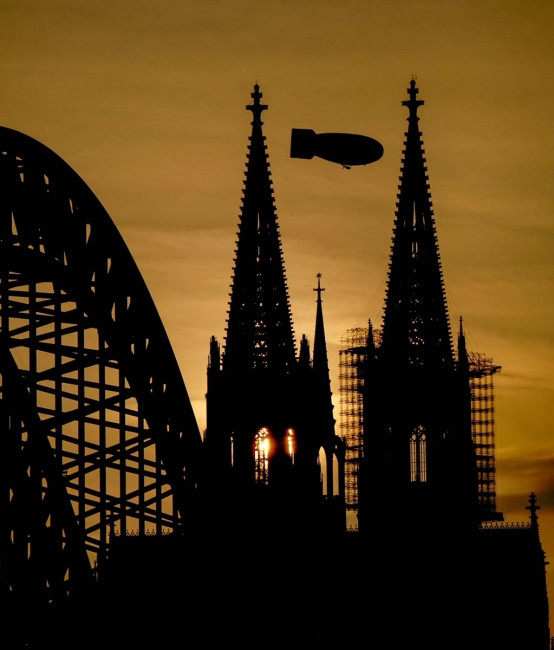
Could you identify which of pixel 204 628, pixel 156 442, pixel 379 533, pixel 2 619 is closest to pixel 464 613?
pixel 379 533

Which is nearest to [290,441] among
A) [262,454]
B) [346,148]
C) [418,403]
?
[262,454]

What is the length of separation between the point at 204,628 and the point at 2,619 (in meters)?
12.7

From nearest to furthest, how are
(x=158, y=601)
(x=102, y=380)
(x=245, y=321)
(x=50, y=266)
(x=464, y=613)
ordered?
(x=50, y=266), (x=102, y=380), (x=158, y=601), (x=464, y=613), (x=245, y=321)

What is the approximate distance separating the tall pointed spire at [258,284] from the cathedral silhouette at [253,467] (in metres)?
0.09

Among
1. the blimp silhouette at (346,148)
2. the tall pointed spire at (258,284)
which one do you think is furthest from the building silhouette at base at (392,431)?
the blimp silhouette at (346,148)

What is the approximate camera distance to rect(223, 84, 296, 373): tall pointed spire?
107250 mm

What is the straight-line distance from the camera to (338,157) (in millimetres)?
52531

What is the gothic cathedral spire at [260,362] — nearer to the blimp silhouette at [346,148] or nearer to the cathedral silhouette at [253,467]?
the cathedral silhouette at [253,467]

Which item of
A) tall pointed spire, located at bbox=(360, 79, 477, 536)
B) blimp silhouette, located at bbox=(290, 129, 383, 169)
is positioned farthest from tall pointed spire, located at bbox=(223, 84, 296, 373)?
blimp silhouette, located at bbox=(290, 129, 383, 169)

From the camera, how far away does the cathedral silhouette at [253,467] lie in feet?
145

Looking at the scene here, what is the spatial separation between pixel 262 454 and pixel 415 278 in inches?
443

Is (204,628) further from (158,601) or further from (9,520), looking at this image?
(9,520)

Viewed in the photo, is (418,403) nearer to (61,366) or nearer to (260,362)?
(260,362)

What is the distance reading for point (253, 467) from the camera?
347ft
